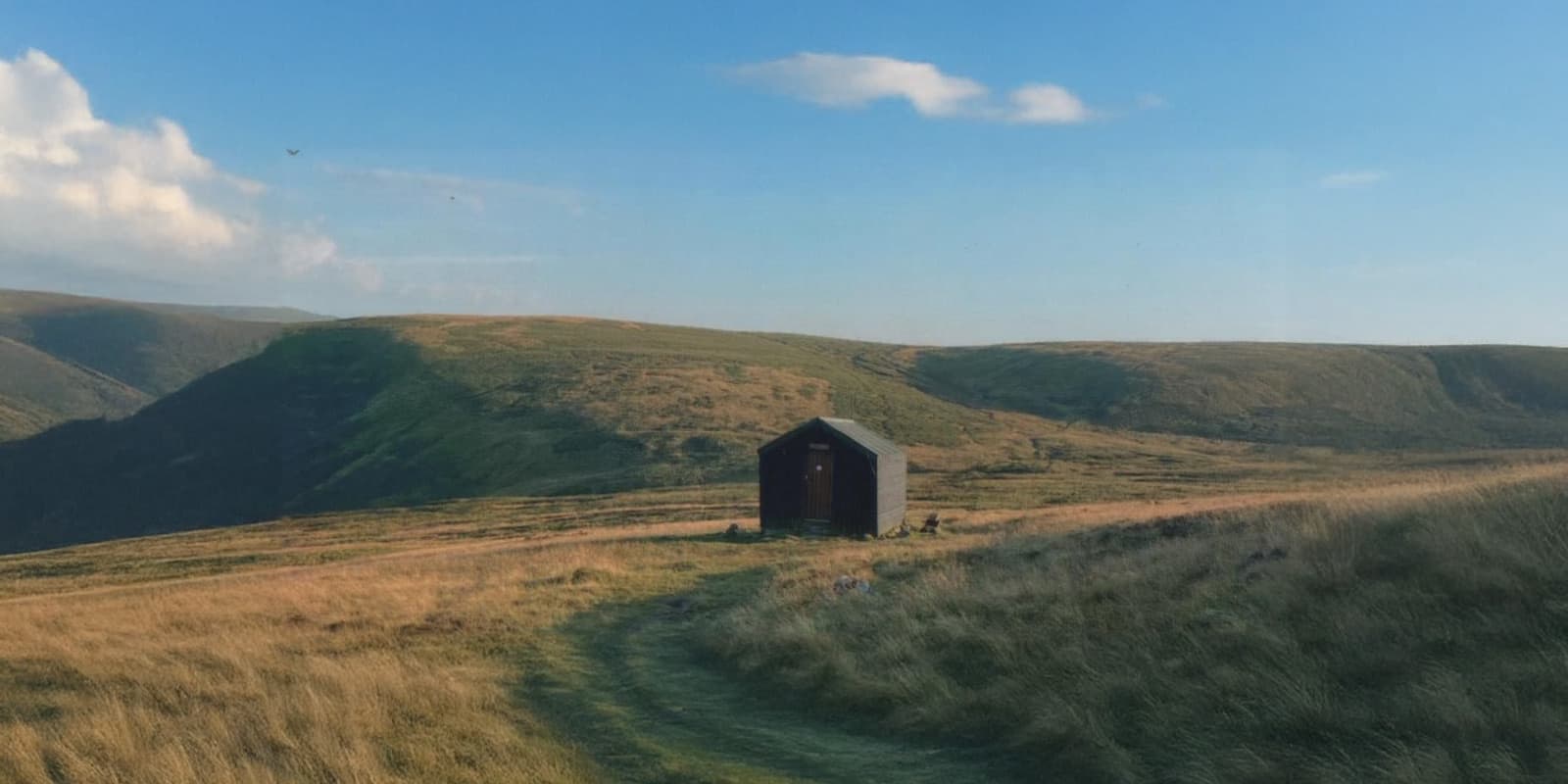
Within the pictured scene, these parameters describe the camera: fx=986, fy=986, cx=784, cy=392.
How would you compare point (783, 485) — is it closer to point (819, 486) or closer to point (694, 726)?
point (819, 486)

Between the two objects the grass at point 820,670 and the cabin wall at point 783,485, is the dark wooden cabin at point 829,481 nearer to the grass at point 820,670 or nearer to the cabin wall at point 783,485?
the cabin wall at point 783,485

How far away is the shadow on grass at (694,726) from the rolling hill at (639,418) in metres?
40.4

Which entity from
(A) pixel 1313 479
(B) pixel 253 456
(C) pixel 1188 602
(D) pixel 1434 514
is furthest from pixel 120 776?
(B) pixel 253 456

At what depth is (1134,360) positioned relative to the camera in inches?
5527

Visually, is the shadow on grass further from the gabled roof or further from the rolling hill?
the rolling hill

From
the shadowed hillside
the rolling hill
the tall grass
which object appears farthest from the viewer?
the shadowed hillside

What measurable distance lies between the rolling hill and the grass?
1532 inches

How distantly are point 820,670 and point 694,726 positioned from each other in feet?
6.73

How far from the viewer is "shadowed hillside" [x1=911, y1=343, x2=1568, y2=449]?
99688mm

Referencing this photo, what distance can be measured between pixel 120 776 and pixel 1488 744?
34.7 feet

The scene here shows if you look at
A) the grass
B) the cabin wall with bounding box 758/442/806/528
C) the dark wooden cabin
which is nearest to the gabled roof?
the dark wooden cabin

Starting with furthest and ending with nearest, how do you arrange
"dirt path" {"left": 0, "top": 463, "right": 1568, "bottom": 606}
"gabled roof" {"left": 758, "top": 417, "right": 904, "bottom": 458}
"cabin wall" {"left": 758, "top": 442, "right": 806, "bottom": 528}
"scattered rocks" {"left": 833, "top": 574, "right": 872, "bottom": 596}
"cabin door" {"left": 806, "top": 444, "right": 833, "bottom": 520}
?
"cabin wall" {"left": 758, "top": 442, "right": 806, "bottom": 528}, "cabin door" {"left": 806, "top": 444, "right": 833, "bottom": 520}, "gabled roof" {"left": 758, "top": 417, "right": 904, "bottom": 458}, "dirt path" {"left": 0, "top": 463, "right": 1568, "bottom": 606}, "scattered rocks" {"left": 833, "top": 574, "right": 872, "bottom": 596}

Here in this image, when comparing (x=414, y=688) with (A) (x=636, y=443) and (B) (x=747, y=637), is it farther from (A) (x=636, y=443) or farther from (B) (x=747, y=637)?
(A) (x=636, y=443)

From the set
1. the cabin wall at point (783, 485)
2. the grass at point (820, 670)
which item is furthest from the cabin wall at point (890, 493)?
the grass at point (820, 670)
